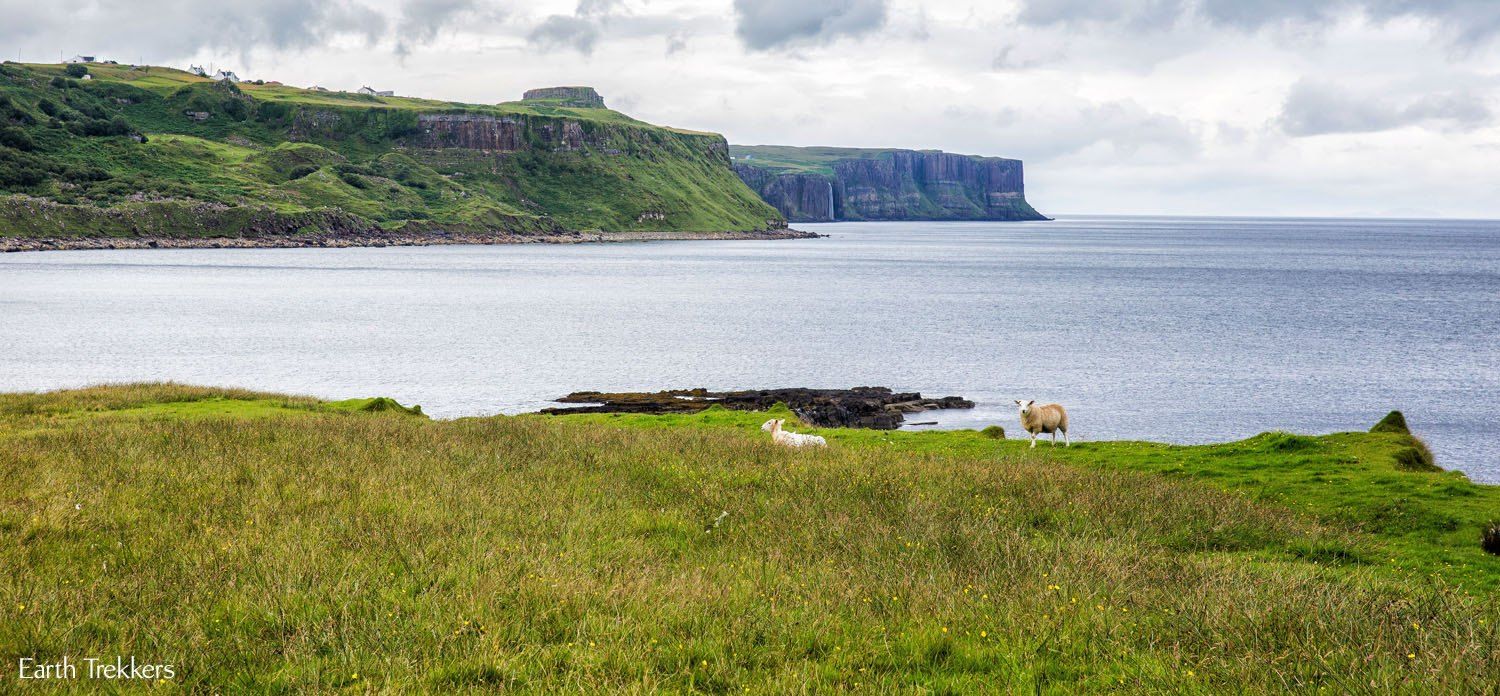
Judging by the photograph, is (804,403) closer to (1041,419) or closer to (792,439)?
(1041,419)

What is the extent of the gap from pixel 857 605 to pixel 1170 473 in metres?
17.6

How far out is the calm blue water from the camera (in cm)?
5872

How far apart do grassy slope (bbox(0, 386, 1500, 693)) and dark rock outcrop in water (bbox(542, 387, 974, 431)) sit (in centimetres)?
2735

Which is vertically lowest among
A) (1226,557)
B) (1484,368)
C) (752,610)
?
→ (1484,368)

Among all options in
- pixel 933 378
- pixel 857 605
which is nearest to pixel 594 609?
pixel 857 605

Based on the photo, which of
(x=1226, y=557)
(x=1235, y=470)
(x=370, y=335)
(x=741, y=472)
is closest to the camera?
(x=1226, y=557)

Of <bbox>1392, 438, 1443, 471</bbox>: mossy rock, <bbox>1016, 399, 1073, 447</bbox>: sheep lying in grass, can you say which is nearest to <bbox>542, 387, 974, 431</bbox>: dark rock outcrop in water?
<bbox>1016, 399, 1073, 447</bbox>: sheep lying in grass

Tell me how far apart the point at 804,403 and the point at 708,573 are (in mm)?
40968

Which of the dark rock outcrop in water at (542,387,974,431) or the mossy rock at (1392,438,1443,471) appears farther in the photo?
the dark rock outcrop in water at (542,387,974,431)

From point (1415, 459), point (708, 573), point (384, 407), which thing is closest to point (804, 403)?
point (384, 407)

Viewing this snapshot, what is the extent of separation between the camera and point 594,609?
31.3 ft

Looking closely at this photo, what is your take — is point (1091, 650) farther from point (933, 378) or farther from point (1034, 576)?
point (933, 378)

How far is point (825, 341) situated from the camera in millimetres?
86312

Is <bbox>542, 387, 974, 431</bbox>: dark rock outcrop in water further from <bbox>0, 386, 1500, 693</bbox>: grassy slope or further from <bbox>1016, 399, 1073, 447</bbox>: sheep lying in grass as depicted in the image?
<bbox>0, 386, 1500, 693</bbox>: grassy slope
